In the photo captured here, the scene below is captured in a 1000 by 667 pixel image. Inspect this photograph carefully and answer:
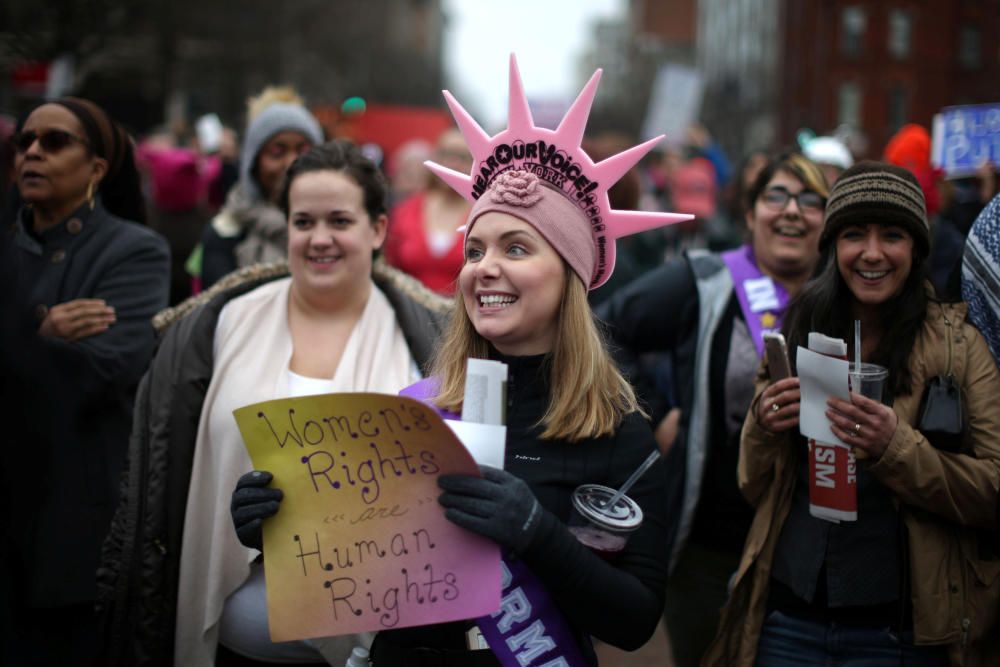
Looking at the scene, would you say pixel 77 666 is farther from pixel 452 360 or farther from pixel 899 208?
pixel 899 208

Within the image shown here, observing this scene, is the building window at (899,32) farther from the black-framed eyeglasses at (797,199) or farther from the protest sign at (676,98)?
the black-framed eyeglasses at (797,199)

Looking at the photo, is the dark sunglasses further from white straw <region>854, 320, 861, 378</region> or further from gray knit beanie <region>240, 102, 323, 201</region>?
white straw <region>854, 320, 861, 378</region>

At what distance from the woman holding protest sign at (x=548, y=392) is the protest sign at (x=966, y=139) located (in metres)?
3.09

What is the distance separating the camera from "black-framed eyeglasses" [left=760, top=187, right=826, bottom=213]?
155 inches

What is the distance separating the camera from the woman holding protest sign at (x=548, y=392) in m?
2.36

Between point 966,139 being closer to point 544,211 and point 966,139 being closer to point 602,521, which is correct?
point 544,211

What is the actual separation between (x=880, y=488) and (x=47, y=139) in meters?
3.22

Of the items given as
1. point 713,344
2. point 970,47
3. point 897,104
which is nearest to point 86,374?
point 713,344

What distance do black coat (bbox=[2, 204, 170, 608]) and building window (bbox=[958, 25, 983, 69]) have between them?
44282 millimetres

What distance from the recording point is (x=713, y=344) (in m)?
3.87

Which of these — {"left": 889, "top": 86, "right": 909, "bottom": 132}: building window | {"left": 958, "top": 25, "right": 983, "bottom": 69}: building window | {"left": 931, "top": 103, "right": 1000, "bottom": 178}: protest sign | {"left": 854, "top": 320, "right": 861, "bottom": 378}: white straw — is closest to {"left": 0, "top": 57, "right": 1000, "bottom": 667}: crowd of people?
{"left": 854, "top": 320, "right": 861, "bottom": 378}: white straw

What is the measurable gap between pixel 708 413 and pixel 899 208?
1128 millimetres

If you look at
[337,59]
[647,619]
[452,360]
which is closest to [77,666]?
[452,360]

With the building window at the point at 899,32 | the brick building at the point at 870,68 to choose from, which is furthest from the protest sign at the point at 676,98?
the building window at the point at 899,32
